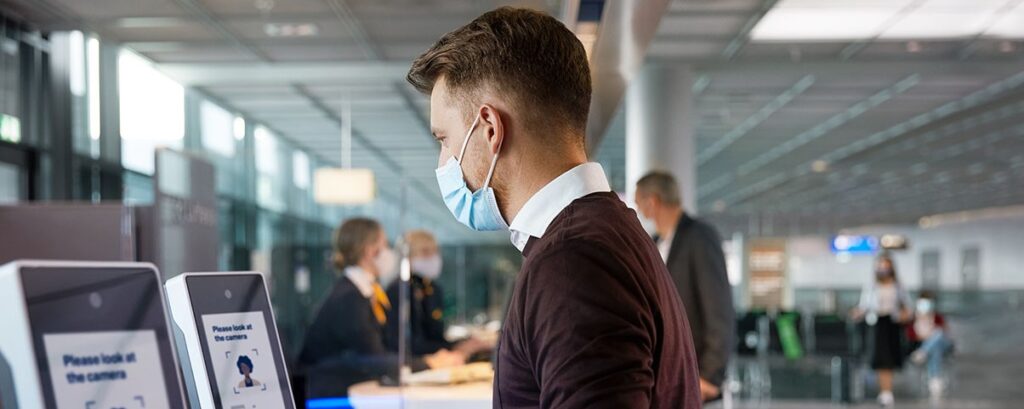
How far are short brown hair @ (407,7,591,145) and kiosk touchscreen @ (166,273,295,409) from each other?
1.22 feet

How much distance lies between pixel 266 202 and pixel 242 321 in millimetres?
11733

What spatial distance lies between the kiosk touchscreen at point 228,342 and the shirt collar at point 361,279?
3150mm

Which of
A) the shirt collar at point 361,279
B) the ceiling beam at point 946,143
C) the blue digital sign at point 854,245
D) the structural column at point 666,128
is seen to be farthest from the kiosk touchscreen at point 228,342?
the blue digital sign at point 854,245

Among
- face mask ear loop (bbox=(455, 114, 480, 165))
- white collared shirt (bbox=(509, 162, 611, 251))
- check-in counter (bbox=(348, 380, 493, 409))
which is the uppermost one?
face mask ear loop (bbox=(455, 114, 480, 165))

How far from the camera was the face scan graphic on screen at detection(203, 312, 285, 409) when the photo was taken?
1.31m

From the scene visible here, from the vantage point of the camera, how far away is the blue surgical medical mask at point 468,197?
135 cm

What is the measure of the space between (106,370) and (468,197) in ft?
1.84

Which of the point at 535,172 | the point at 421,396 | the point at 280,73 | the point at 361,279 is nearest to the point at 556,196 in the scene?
the point at 535,172

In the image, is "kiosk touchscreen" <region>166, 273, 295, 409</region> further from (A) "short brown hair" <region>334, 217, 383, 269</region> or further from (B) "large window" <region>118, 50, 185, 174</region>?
(B) "large window" <region>118, 50, 185, 174</region>

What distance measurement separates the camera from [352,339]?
174 inches

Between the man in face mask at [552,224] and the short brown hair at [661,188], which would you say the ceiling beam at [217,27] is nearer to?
the short brown hair at [661,188]

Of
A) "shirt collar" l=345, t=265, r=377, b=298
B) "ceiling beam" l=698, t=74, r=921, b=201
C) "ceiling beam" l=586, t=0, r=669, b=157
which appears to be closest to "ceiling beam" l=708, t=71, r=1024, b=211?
"ceiling beam" l=698, t=74, r=921, b=201

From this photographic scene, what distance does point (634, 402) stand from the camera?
1.10 metres

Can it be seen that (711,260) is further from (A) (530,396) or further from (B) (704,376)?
(A) (530,396)
